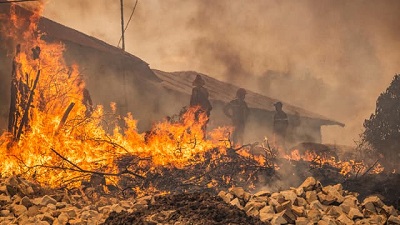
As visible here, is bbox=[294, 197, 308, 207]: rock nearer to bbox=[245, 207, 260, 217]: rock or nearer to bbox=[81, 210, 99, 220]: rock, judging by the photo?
bbox=[245, 207, 260, 217]: rock

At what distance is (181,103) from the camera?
21156mm

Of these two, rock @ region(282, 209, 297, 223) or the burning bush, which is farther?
the burning bush

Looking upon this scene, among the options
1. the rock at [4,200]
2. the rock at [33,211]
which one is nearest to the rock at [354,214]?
the rock at [33,211]

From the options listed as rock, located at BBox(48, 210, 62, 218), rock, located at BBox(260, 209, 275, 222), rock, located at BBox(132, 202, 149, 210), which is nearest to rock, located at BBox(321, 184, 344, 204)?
rock, located at BBox(260, 209, 275, 222)

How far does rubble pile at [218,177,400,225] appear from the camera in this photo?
6.92 metres

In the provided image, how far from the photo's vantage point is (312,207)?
7383mm

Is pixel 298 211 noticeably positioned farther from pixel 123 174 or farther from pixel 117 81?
pixel 117 81

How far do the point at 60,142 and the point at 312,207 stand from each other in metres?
6.35

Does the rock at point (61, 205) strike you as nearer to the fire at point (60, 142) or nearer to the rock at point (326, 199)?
the fire at point (60, 142)

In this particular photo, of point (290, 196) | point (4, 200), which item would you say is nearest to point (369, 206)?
point (290, 196)

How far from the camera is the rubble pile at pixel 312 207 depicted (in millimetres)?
6922

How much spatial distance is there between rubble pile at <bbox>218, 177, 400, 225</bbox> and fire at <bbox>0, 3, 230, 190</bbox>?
3.55 metres

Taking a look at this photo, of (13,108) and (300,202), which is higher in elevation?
(13,108)

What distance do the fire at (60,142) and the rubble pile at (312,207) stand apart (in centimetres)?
355
